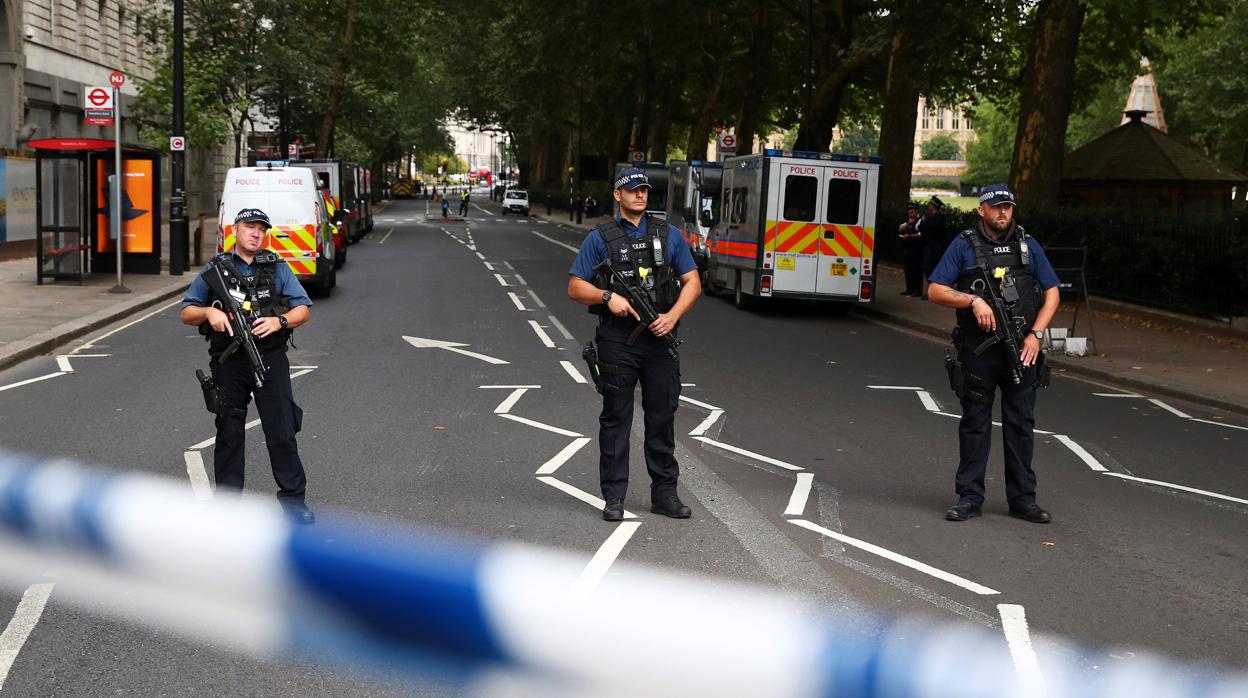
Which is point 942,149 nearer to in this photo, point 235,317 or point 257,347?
point 257,347

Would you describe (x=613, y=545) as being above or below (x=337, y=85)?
below

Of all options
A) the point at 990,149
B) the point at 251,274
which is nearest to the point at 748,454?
the point at 251,274

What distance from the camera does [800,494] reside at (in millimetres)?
8320

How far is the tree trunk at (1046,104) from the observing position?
23283mm

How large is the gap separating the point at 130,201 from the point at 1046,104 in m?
16.3

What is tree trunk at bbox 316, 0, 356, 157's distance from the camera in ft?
163

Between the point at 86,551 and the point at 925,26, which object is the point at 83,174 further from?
the point at 86,551

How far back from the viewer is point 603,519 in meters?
7.51

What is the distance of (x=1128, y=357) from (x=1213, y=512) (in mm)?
8433

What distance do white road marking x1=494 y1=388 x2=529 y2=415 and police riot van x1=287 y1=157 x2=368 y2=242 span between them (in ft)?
76.6

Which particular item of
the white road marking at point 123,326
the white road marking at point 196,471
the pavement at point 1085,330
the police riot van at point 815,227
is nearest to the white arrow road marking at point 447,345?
the white road marking at point 123,326

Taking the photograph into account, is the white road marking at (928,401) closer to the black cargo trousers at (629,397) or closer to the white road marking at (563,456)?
the white road marking at (563,456)

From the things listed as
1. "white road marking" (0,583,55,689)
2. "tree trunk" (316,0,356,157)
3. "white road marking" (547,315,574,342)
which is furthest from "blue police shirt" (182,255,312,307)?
"tree trunk" (316,0,356,157)

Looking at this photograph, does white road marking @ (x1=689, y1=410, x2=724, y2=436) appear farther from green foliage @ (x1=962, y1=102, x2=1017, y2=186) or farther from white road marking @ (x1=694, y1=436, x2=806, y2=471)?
green foliage @ (x1=962, y1=102, x2=1017, y2=186)
